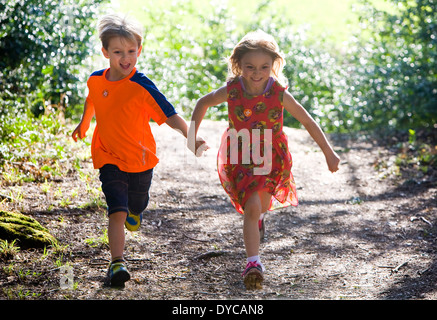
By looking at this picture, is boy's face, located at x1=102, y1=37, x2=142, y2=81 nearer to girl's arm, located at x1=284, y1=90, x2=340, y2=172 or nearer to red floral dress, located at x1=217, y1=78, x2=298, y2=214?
red floral dress, located at x1=217, y1=78, x2=298, y2=214

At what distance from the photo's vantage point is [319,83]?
9281 mm

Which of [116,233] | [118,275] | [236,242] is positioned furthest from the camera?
[236,242]

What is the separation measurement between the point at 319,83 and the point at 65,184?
5.22m

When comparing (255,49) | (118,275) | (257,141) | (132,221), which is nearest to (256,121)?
(257,141)

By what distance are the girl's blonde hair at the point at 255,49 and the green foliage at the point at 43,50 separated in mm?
3049

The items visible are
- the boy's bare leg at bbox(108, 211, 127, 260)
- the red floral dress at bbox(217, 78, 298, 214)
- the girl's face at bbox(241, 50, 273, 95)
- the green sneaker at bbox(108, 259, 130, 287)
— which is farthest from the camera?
the red floral dress at bbox(217, 78, 298, 214)

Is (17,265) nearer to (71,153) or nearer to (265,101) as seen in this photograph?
(265,101)

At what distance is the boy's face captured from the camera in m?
3.51

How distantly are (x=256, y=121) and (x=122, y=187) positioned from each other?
0.99 m

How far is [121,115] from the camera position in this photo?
11.6 ft

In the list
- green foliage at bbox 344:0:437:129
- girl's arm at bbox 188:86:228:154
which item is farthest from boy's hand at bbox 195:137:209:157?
green foliage at bbox 344:0:437:129

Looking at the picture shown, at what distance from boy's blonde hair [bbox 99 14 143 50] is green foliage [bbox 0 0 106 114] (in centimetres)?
283

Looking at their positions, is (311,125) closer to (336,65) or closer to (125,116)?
(125,116)
